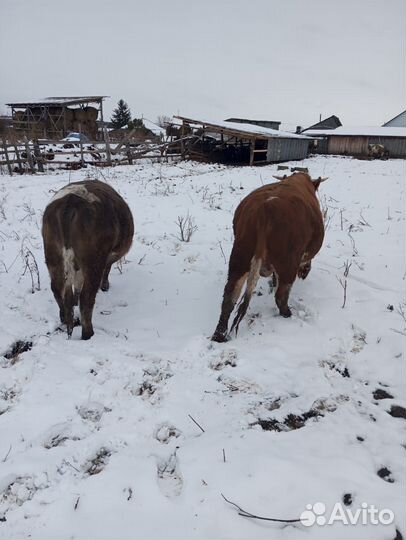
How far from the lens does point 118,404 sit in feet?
9.24

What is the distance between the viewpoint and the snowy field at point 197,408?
6.58 feet

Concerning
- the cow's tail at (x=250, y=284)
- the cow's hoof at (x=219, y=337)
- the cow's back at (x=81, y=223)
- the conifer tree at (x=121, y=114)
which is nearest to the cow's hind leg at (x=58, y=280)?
the cow's back at (x=81, y=223)

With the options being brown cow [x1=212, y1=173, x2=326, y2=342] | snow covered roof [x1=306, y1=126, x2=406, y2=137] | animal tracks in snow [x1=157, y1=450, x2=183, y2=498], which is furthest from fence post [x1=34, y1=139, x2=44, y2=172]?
snow covered roof [x1=306, y1=126, x2=406, y2=137]

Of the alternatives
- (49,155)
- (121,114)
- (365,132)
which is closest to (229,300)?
(49,155)

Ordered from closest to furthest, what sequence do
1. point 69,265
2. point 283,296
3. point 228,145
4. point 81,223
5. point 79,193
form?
point 81,223
point 69,265
point 79,193
point 283,296
point 228,145

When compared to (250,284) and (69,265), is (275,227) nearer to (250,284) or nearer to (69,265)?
(250,284)

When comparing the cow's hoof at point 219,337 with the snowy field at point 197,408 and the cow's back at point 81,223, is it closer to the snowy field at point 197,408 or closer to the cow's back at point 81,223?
the snowy field at point 197,408

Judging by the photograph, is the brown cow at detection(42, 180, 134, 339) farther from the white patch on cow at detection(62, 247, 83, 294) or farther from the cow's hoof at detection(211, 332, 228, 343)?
the cow's hoof at detection(211, 332, 228, 343)

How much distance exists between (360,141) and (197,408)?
39.2 m

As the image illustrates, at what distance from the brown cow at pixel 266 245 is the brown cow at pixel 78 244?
126 centimetres

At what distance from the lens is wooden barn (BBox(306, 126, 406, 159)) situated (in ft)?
114

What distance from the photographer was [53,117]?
33.1 m

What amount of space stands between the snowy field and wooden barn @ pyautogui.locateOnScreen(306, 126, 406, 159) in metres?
34.9

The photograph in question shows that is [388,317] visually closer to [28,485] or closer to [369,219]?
[28,485]
